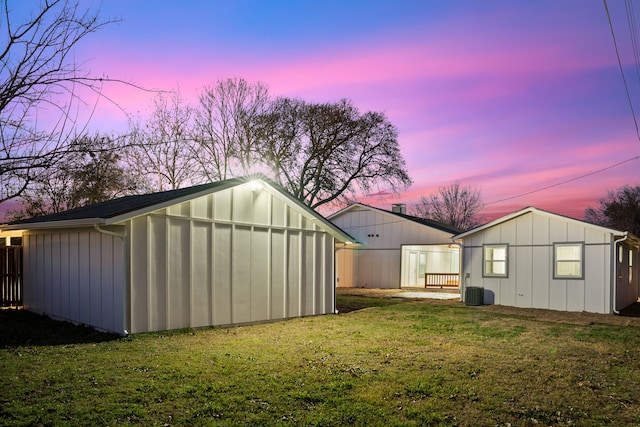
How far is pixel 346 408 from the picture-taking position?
18.7 ft

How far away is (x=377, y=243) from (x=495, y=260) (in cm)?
1024

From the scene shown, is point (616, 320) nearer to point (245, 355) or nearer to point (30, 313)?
point (245, 355)

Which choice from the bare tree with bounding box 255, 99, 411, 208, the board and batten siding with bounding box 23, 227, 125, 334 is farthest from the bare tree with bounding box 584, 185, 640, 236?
the board and batten siding with bounding box 23, 227, 125, 334

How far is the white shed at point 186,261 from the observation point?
10.1 m

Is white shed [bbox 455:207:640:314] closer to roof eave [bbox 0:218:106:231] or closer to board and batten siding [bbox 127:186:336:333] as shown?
board and batten siding [bbox 127:186:336:333]

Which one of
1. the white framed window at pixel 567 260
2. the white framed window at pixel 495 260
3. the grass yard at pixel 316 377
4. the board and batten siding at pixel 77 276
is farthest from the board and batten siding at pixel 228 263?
the white framed window at pixel 567 260

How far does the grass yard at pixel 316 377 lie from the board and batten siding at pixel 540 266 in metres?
5.09

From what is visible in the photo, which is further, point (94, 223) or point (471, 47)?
point (471, 47)

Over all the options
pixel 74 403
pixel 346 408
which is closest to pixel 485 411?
pixel 346 408

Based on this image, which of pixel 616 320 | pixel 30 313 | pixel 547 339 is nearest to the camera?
pixel 547 339

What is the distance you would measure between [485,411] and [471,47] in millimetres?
10588

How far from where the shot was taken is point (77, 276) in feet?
37.7

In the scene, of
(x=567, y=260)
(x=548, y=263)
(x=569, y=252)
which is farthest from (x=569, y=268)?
(x=548, y=263)

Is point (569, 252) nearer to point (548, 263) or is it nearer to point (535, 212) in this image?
point (548, 263)
